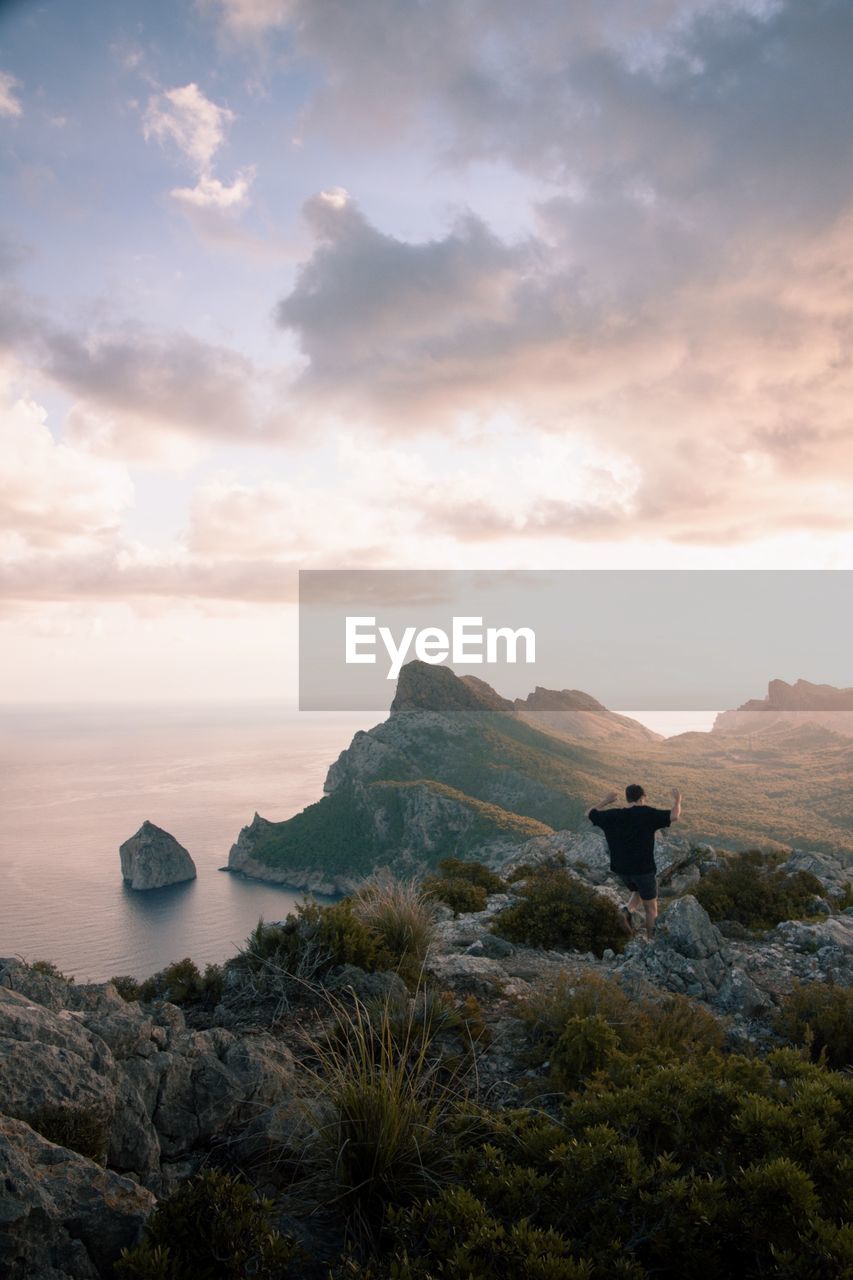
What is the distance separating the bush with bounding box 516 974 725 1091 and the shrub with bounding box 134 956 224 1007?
343 cm

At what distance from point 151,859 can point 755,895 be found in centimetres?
12572

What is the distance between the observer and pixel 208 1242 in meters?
3.22

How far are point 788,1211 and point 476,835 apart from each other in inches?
4575

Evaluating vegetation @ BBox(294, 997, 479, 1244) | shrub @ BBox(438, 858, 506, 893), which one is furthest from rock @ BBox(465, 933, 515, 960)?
shrub @ BBox(438, 858, 506, 893)

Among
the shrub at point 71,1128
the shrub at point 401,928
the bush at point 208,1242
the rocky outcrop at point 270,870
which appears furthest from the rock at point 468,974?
the rocky outcrop at point 270,870

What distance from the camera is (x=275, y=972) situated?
774 centimetres

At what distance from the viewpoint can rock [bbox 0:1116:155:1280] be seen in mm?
3092

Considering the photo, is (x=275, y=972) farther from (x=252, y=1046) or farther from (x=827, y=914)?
(x=827, y=914)

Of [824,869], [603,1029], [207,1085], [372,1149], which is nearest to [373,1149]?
[372,1149]

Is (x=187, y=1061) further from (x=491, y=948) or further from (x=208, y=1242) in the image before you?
(x=491, y=948)

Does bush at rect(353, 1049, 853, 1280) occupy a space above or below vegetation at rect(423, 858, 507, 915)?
above

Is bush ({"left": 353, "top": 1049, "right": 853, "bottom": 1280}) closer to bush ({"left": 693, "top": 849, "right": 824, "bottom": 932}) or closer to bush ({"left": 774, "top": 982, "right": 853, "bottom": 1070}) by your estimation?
bush ({"left": 774, "top": 982, "right": 853, "bottom": 1070})

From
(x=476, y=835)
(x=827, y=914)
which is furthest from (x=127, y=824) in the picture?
(x=827, y=914)

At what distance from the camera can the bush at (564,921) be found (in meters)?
11.0
